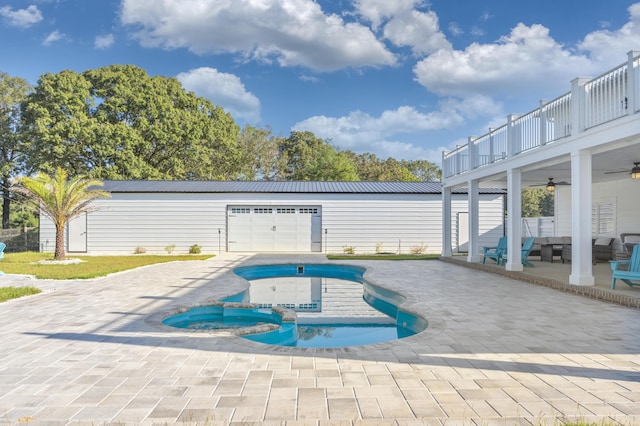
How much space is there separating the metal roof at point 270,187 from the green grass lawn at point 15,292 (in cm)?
1158

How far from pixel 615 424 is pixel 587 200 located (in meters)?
6.53

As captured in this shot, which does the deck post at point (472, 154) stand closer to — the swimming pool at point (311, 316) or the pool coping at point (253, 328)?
the swimming pool at point (311, 316)

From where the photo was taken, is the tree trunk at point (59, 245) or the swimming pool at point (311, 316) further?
the tree trunk at point (59, 245)

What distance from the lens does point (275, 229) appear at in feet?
65.6

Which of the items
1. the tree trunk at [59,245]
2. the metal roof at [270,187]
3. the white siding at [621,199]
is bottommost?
the tree trunk at [59,245]

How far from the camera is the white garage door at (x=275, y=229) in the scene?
65.1 feet

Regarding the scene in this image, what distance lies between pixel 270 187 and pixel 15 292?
1379cm

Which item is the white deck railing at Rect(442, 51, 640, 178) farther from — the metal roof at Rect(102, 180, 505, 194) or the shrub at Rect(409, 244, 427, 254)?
the metal roof at Rect(102, 180, 505, 194)

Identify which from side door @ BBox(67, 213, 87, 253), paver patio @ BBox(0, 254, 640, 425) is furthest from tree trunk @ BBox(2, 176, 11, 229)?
paver patio @ BBox(0, 254, 640, 425)

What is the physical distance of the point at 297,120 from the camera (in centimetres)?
4262

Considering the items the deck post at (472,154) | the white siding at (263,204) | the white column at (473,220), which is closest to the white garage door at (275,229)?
the white siding at (263,204)

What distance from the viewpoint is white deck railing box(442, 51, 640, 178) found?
689 cm

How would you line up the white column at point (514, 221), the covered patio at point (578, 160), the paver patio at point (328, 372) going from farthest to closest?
the white column at point (514, 221)
the covered patio at point (578, 160)
the paver patio at point (328, 372)

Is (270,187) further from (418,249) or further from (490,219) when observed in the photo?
(490,219)
